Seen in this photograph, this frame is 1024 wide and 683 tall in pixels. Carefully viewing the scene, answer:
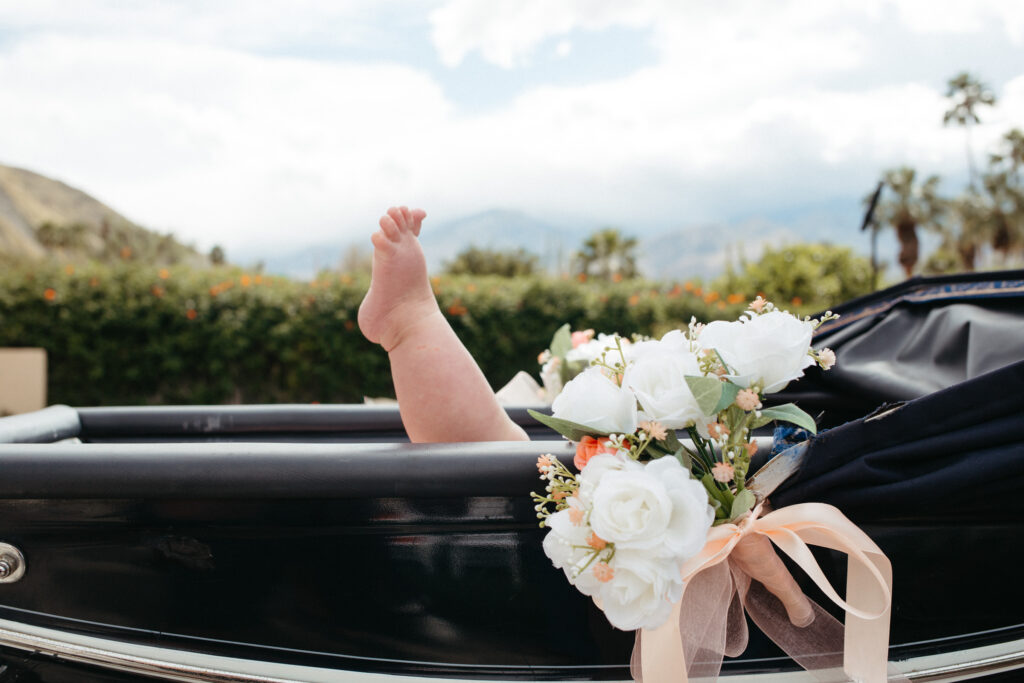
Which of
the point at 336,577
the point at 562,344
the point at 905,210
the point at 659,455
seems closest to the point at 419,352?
the point at 336,577

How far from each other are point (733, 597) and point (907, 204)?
47.0 m

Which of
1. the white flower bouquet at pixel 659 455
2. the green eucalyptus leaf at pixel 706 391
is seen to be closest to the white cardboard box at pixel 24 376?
the white flower bouquet at pixel 659 455

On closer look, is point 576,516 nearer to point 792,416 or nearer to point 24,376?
point 792,416

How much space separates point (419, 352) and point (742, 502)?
766 millimetres

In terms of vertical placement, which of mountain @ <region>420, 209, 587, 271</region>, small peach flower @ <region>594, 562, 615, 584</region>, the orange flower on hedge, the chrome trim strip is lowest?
the chrome trim strip

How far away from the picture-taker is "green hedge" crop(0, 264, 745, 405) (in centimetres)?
582

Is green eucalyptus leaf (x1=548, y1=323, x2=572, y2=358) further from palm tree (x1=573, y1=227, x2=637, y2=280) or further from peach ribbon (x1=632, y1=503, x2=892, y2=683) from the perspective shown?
palm tree (x1=573, y1=227, x2=637, y2=280)

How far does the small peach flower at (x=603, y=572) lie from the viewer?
34.7 inches

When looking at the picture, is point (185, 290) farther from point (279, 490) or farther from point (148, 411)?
point (279, 490)

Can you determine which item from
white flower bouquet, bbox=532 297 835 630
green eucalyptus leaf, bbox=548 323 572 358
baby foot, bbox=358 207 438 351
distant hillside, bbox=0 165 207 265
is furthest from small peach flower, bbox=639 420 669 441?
distant hillside, bbox=0 165 207 265

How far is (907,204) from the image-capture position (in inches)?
1619

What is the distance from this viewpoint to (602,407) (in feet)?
3.29

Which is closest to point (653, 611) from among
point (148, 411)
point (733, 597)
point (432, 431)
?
point (733, 597)

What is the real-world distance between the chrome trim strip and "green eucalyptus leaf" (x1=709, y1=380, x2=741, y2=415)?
19.0 inches
